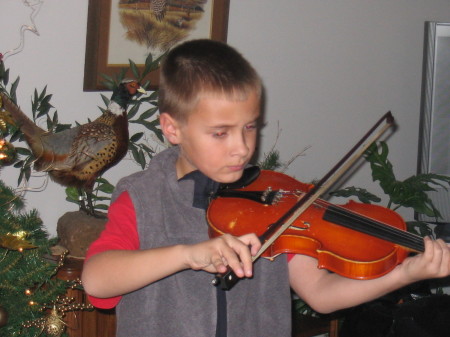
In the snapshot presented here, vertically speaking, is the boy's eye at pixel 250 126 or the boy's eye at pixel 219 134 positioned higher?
the boy's eye at pixel 250 126

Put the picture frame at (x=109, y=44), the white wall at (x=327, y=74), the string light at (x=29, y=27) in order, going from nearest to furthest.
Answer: the string light at (x=29, y=27)
the picture frame at (x=109, y=44)
the white wall at (x=327, y=74)

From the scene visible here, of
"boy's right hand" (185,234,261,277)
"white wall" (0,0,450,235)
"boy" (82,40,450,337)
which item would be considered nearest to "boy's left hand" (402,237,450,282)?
"boy" (82,40,450,337)

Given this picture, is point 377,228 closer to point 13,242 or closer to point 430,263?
point 430,263

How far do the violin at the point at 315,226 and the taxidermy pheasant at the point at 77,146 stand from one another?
0.50 metres

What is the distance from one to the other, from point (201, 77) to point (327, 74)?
155 cm

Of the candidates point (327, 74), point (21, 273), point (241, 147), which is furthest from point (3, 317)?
point (327, 74)

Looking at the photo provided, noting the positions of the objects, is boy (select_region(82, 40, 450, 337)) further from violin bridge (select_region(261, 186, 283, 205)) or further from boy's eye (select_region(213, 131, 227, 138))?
violin bridge (select_region(261, 186, 283, 205))

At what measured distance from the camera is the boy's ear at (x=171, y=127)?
3.89 feet

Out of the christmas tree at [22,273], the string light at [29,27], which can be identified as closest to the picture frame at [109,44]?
the string light at [29,27]

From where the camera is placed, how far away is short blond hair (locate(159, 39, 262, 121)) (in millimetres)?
1124

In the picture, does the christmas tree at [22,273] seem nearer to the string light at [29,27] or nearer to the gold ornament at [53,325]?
the gold ornament at [53,325]

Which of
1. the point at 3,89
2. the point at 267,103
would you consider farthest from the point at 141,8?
the point at 267,103

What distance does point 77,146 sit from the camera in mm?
1684

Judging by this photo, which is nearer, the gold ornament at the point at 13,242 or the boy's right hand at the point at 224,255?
the boy's right hand at the point at 224,255
